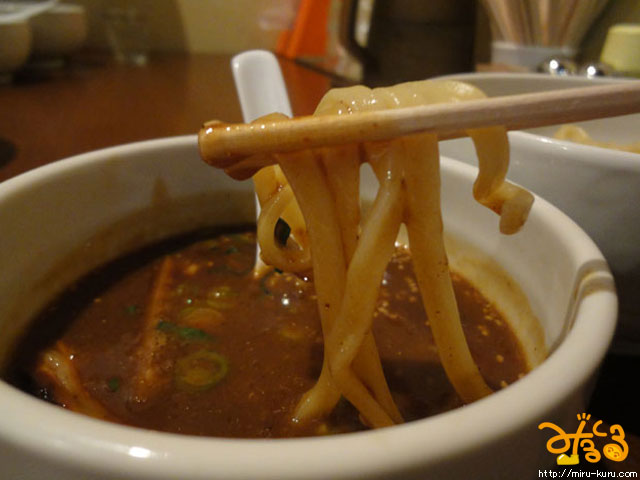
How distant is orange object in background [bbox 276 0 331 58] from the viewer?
3.35 m

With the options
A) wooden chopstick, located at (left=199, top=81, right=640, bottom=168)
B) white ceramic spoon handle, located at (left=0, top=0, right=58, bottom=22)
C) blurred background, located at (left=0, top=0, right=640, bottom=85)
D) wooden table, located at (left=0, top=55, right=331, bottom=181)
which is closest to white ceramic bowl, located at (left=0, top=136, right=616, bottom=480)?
wooden chopstick, located at (left=199, top=81, right=640, bottom=168)

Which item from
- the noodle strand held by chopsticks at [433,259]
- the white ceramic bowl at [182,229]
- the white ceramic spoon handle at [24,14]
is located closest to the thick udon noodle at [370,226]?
the noodle strand held by chopsticks at [433,259]

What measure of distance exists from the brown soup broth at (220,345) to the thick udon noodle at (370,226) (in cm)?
5

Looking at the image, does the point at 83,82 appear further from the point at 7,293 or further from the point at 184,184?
the point at 7,293

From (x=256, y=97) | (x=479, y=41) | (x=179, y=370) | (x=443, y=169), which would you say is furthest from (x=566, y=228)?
(x=479, y=41)

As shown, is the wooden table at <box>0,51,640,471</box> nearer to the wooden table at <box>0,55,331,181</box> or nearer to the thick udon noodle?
the wooden table at <box>0,55,331,181</box>

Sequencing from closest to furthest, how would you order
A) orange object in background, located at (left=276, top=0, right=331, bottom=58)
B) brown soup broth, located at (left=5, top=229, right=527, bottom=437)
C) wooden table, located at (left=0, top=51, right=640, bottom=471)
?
brown soup broth, located at (left=5, top=229, right=527, bottom=437)
wooden table, located at (left=0, top=51, right=640, bottom=471)
orange object in background, located at (left=276, top=0, right=331, bottom=58)

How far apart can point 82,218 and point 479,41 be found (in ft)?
8.73

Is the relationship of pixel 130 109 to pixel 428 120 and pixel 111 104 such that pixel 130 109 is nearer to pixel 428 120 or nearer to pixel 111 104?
pixel 111 104

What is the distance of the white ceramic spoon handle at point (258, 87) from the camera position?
1.04m

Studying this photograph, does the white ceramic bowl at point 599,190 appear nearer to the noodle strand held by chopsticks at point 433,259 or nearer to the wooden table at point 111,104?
the noodle strand held by chopsticks at point 433,259

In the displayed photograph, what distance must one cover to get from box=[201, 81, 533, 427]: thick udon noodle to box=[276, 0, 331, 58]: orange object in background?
3032 millimetres

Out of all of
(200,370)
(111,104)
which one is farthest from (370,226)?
(111,104)

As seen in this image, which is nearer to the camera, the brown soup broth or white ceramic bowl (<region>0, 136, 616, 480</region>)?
white ceramic bowl (<region>0, 136, 616, 480</region>)
